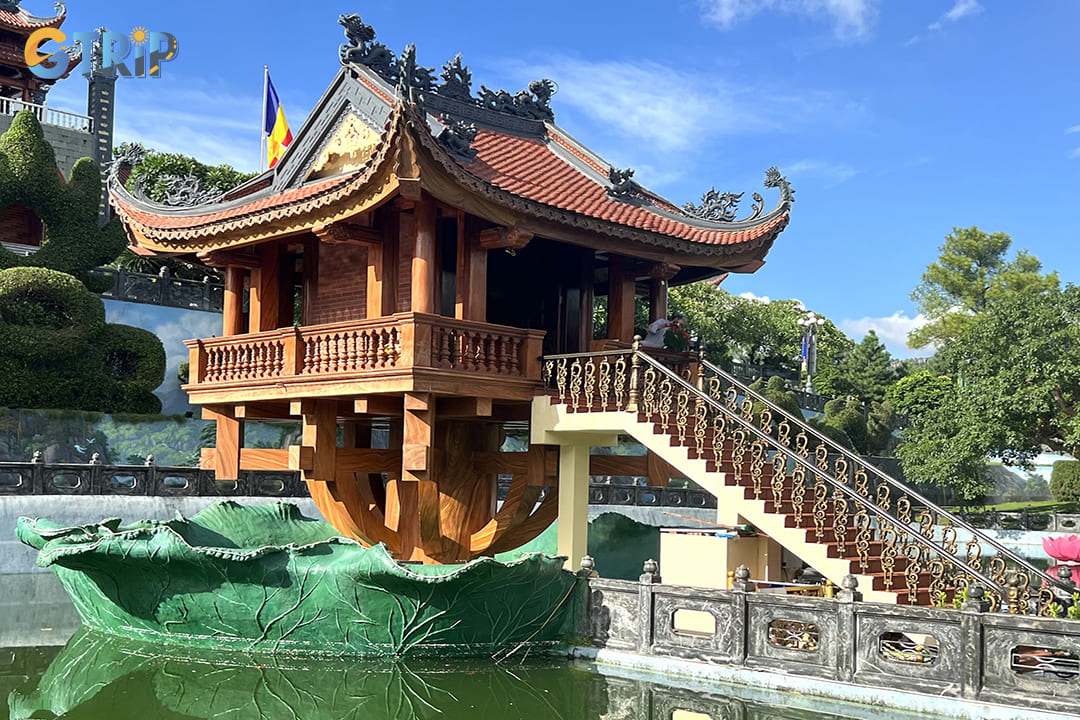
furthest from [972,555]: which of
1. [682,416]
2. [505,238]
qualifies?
[505,238]

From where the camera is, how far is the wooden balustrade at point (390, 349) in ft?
31.0

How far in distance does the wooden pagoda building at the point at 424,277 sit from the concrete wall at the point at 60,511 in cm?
615

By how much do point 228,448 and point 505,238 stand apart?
4110 millimetres

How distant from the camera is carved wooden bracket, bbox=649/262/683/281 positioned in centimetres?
1122

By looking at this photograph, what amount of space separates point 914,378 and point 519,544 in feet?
94.3

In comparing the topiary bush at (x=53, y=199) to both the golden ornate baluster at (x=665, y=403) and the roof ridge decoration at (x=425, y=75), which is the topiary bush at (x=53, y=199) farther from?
the golden ornate baluster at (x=665, y=403)

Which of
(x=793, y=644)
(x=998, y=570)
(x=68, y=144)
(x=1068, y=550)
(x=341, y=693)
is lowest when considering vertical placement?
(x=341, y=693)

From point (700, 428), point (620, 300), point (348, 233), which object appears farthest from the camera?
point (620, 300)

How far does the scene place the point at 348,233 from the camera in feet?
33.7

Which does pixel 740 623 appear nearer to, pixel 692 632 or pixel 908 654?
pixel 692 632

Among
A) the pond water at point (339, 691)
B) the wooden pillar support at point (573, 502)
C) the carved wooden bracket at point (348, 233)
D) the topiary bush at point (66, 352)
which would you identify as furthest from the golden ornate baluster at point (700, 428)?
the topiary bush at point (66, 352)

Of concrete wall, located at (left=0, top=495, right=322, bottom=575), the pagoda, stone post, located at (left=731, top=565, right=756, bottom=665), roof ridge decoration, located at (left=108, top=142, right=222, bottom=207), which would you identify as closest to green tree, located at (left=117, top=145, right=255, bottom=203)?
the pagoda

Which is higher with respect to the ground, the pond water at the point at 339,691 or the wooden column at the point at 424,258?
the wooden column at the point at 424,258

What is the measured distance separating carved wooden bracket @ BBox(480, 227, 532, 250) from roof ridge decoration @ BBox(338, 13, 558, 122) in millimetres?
2053
